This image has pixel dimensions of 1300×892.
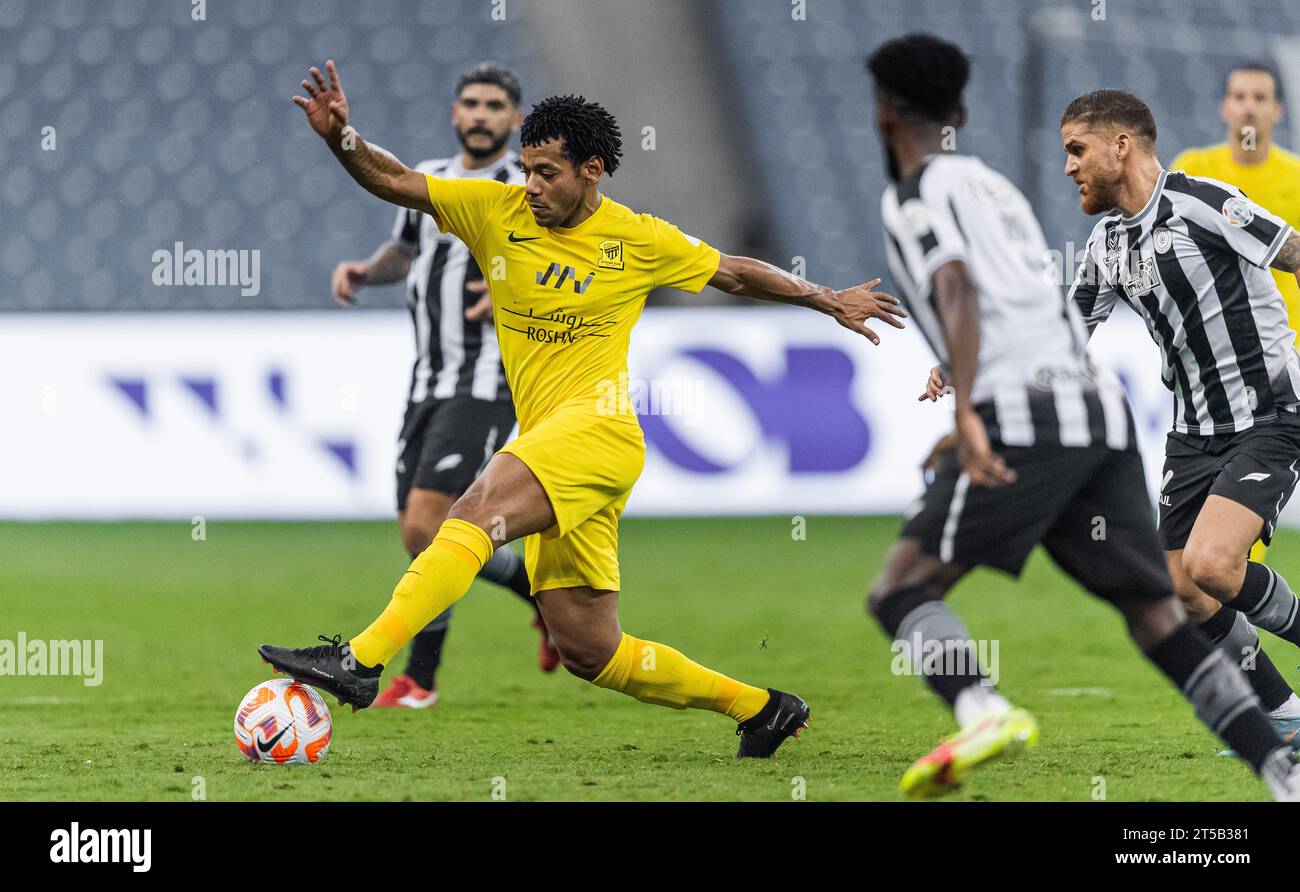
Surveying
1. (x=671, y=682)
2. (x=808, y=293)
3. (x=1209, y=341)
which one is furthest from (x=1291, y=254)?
(x=671, y=682)

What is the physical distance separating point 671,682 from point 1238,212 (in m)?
2.27

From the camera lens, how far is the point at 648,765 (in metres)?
4.95

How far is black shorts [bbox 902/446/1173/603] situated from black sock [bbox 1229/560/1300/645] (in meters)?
1.21

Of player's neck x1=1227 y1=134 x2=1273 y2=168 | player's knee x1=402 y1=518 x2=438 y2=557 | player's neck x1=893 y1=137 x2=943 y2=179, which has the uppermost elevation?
player's neck x1=1227 y1=134 x2=1273 y2=168

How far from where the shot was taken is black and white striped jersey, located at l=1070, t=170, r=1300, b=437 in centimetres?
484

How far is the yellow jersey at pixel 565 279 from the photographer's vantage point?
15.9 ft

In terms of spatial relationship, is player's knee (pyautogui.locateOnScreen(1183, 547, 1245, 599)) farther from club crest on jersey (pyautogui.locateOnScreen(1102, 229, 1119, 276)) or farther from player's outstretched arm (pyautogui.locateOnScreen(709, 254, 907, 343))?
player's outstretched arm (pyautogui.locateOnScreen(709, 254, 907, 343))

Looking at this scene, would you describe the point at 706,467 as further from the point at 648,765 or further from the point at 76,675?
the point at 648,765

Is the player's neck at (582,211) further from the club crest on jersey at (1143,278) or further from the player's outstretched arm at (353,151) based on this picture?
the club crest on jersey at (1143,278)

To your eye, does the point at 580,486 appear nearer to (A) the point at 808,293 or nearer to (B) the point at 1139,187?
(A) the point at 808,293

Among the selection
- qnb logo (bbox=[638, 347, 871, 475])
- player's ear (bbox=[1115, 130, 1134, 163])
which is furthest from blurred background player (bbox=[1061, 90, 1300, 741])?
qnb logo (bbox=[638, 347, 871, 475])

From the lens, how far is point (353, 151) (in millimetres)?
4684
